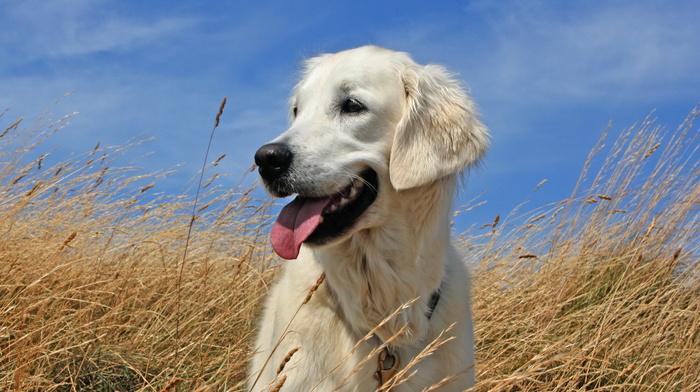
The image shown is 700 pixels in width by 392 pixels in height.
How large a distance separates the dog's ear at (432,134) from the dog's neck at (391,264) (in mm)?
108

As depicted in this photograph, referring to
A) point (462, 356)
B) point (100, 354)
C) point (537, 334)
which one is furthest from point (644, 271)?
point (100, 354)

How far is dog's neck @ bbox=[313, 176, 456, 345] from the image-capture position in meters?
2.62

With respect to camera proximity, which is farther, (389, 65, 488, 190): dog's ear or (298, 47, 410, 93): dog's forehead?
(298, 47, 410, 93): dog's forehead

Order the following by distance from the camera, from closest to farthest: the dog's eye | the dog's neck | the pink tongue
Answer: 1. the pink tongue
2. the dog's neck
3. the dog's eye

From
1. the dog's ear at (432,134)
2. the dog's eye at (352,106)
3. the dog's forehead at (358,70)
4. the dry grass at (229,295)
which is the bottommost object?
the dry grass at (229,295)

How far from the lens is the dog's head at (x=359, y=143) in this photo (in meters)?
2.54

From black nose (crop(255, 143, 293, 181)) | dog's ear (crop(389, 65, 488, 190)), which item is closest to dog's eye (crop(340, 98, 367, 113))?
dog's ear (crop(389, 65, 488, 190))

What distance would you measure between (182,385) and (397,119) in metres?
1.64

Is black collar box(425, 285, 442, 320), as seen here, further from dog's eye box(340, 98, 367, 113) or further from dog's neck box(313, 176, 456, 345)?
dog's eye box(340, 98, 367, 113)

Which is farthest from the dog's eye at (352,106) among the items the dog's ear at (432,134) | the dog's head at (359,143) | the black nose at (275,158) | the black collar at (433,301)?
the black collar at (433,301)

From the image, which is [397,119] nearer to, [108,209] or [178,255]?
[178,255]

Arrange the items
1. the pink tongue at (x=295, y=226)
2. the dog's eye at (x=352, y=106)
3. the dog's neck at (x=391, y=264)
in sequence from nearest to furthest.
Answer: the pink tongue at (x=295, y=226) → the dog's neck at (x=391, y=264) → the dog's eye at (x=352, y=106)

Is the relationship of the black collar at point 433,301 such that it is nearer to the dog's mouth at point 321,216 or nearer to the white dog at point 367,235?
the white dog at point 367,235

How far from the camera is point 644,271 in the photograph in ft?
17.5
